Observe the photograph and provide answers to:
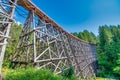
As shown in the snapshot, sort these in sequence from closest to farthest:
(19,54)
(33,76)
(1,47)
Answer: (33,76) < (1,47) < (19,54)

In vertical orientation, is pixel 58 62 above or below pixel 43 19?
below

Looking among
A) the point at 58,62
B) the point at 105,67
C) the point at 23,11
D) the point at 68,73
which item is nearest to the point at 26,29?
the point at 23,11

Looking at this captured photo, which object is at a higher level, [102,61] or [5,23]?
[5,23]

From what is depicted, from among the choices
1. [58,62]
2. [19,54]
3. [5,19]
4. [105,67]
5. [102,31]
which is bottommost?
[105,67]

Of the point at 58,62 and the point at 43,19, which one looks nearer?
the point at 58,62

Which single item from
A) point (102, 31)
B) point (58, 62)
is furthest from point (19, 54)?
point (102, 31)

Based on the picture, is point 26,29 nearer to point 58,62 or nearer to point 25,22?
point 25,22

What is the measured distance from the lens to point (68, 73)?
749 cm

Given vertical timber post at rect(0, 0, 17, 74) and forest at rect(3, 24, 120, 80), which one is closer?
forest at rect(3, 24, 120, 80)

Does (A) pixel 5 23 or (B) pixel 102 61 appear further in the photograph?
(B) pixel 102 61

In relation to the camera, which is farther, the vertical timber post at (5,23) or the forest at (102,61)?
the vertical timber post at (5,23)

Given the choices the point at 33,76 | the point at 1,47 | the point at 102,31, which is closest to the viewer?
the point at 33,76

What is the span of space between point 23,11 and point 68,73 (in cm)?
584

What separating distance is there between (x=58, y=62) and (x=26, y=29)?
3.53 meters
